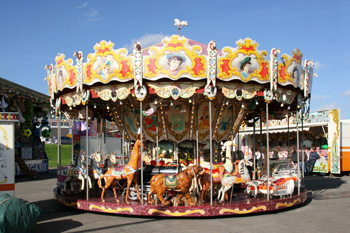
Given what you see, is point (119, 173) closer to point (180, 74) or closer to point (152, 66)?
point (152, 66)

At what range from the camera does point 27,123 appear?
25.6m

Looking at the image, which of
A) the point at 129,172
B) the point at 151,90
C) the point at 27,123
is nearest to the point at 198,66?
the point at 151,90

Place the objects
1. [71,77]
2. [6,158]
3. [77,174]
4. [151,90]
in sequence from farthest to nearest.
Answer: [77,174] < [71,77] < [151,90] < [6,158]

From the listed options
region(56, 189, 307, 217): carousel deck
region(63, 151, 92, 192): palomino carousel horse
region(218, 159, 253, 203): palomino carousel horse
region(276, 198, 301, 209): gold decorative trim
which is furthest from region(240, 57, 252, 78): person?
region(63, 151, 92, 192): palomino carousel horse

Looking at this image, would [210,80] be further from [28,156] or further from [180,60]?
[28,156]

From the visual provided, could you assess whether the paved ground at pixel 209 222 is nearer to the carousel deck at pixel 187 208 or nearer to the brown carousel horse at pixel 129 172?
the carousel deck at pixel 187 208

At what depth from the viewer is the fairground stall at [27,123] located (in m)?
23.7

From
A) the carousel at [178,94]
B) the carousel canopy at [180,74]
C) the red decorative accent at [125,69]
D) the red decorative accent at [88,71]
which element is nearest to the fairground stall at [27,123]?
the carousel at [178,94]

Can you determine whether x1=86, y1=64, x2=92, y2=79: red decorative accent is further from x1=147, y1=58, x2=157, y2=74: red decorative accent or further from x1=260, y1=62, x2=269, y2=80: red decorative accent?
x1=260, y1=62, x2=269, y2=80: red decorative accent

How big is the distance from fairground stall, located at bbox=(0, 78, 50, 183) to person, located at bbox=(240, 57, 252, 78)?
1509 cm

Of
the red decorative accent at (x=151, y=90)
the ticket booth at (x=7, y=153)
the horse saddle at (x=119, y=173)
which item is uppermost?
the red decorative accent at (x=151, y=90)

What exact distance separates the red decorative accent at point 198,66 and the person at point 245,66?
3.87 feet

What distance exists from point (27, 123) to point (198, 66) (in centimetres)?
1903

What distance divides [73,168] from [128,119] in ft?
10.1
